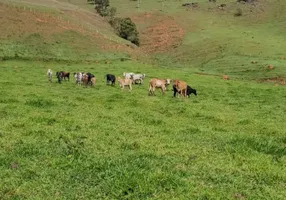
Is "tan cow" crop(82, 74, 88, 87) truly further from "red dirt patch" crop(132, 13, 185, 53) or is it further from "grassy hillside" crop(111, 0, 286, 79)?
"red dirt patch" crop(132, 13, 185, 53)

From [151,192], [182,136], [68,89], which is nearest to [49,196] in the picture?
[151,192]

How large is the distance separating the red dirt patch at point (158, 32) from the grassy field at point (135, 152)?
2440 inches

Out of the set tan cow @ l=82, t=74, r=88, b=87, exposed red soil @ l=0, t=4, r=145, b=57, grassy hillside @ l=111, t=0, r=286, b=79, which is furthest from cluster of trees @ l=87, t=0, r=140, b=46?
tan cow @ l=82, t=74, r=88, b=87

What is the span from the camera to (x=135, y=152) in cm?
1179

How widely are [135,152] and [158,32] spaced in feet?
275

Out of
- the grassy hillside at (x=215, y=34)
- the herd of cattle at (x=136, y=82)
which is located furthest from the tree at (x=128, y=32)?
the herd of cattle at (x=136, y=82)

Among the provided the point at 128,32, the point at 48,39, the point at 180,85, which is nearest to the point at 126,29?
the point at 128,32

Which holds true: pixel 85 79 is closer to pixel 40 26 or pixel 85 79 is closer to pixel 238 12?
pixel 40 26

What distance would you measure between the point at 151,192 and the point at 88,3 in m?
128

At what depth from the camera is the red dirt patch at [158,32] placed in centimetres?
8234

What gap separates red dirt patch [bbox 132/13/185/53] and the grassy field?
62.0 meters

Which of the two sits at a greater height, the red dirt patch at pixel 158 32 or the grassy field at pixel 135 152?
the red dirt patch at pixel 158 32

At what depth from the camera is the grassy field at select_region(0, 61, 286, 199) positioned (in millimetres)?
8844

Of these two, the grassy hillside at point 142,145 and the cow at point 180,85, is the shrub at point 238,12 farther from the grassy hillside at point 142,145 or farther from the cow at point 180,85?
the cow at point 180,85
